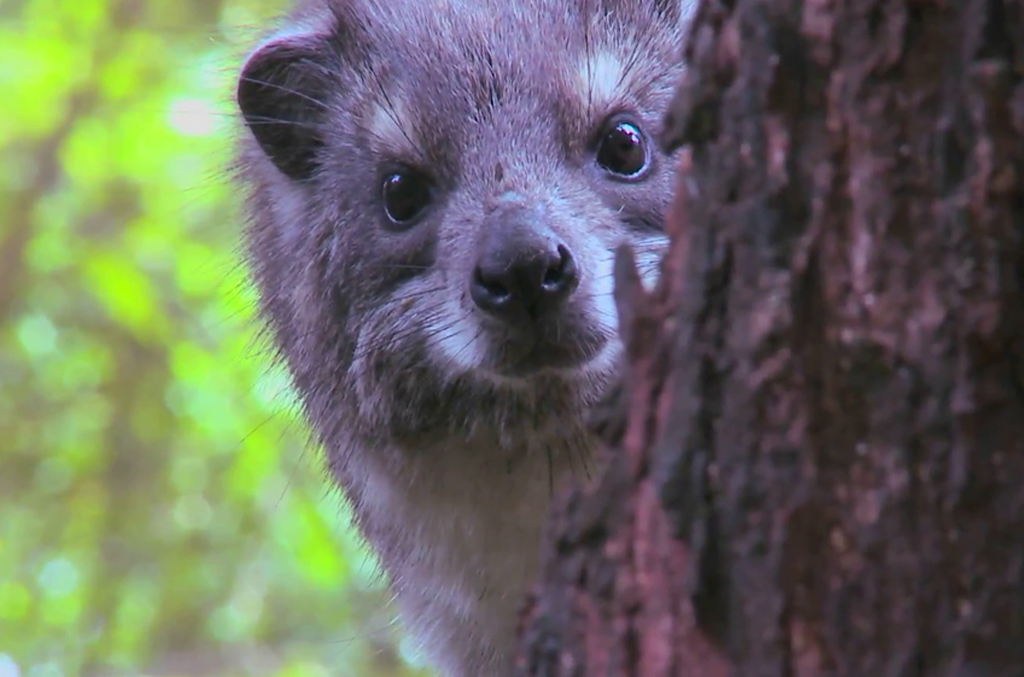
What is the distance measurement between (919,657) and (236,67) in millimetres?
3545

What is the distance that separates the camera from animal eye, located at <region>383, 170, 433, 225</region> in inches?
134

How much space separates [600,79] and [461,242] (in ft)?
1.81

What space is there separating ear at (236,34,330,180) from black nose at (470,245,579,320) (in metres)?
1.05

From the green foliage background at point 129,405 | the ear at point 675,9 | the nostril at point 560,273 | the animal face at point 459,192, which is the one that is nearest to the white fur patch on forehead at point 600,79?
the animal face at point 459,192

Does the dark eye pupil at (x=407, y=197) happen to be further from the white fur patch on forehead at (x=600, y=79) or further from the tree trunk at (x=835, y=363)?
the tree trunk at (x=835, y=363)

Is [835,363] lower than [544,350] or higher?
higher

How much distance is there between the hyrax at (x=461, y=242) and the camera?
10.1 ft

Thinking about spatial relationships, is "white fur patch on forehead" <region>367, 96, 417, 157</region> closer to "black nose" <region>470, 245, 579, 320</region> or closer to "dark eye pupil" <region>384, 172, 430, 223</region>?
"dark eye pupil" <region>384, 172, 430, 223</region>

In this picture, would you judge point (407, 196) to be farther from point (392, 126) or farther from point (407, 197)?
point (392, 126)

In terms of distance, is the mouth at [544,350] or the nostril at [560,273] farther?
the mouth at [544,350]

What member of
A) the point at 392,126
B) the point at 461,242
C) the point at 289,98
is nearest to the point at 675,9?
the point at 392,126

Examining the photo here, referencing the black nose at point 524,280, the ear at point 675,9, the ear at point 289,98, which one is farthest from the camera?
the ear at point 289,98

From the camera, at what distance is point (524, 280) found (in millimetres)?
2895

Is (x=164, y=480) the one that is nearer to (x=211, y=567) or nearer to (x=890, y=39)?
(x=211, y=567)
